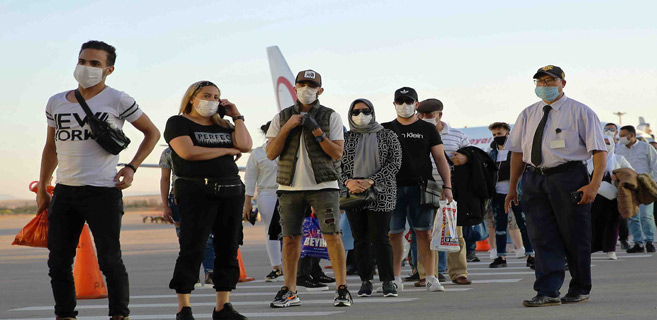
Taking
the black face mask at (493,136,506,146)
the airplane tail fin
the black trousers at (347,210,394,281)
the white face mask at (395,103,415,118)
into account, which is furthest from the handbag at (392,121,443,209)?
the airplane tail fin

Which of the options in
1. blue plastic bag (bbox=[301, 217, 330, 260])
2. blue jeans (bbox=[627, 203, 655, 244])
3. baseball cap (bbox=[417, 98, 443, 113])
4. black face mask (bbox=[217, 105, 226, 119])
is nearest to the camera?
black face mask (bbox=[217, 105, 226, 119])

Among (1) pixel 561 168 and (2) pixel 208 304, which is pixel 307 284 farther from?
(1) pixel 561 168

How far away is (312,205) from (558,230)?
1872mm

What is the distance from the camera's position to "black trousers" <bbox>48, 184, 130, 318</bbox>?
6.36 m

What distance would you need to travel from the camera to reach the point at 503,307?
24.9ft

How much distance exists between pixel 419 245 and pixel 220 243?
306 centimetres

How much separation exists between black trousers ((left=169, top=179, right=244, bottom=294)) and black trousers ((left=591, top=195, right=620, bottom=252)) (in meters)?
3.69

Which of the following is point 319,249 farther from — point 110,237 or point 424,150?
point 110,237

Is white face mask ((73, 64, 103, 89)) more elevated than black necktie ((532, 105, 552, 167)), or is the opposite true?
white face mask ((73, 64, 103, 89))

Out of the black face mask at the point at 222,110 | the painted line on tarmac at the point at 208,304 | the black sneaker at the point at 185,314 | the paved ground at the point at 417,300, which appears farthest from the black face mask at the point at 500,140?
the black sneaker at the point at 185,314

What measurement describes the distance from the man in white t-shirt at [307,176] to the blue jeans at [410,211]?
1456 mm

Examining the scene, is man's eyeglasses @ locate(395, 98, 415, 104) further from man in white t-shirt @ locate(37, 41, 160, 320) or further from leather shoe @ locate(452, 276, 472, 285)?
man in white t-shirt @ locate(37, 41, 160, 320)

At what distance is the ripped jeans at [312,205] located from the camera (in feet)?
26.3

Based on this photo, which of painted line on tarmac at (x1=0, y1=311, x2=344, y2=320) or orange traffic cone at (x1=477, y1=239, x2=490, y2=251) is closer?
painted line on tarmac at (x1=0, y1=311, x2=344, y2=320)
